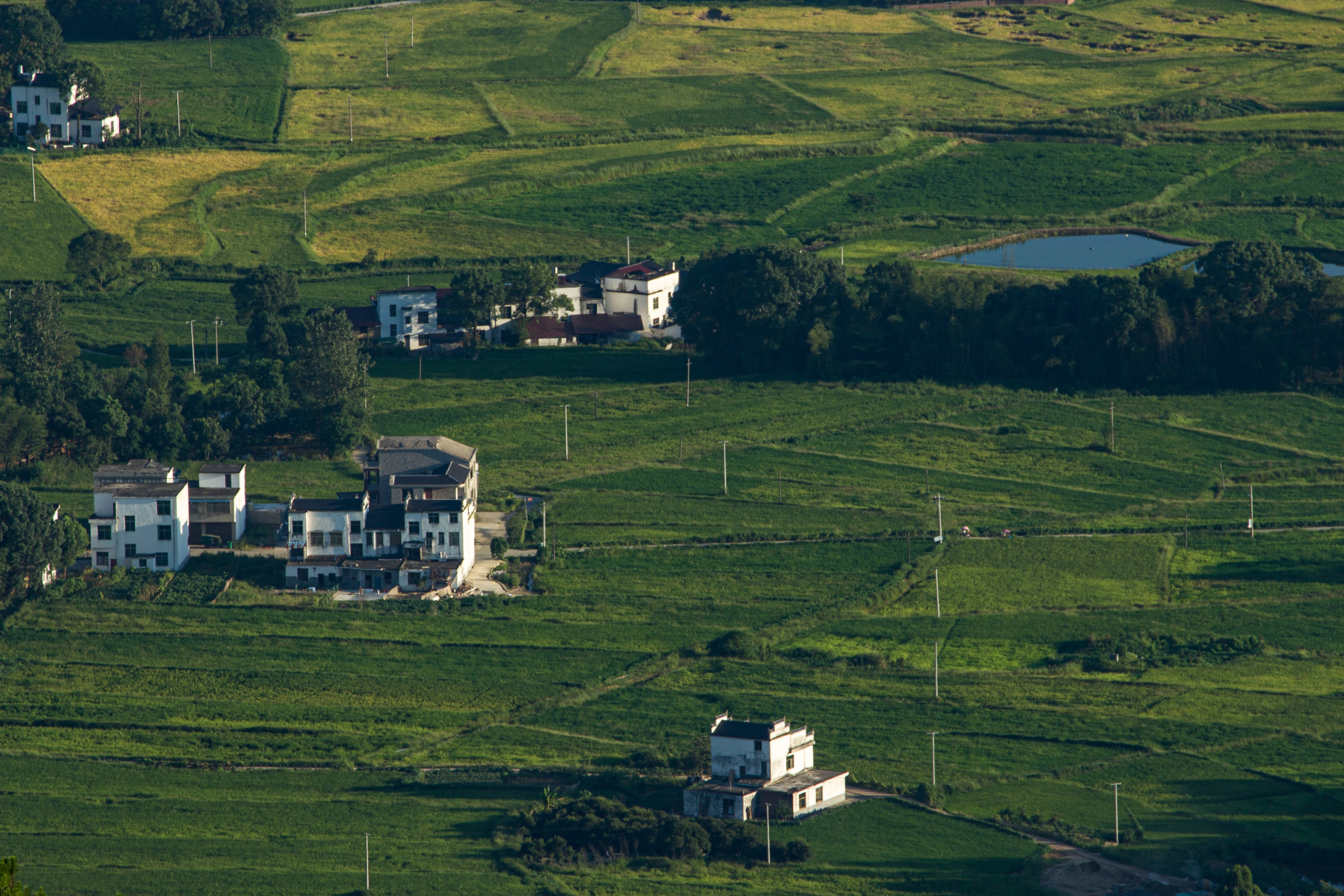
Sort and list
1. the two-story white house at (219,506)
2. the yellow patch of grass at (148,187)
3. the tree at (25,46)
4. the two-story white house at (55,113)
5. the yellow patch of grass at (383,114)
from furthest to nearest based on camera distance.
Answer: the yellow patch of grass at (383,114), the tree at (25,46), the two-story white house at (55,113), the yellow patch of grass at (148,187), the two-story white house at (219,506)

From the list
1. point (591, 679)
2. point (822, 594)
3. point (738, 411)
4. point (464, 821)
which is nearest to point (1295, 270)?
point (738, 411)

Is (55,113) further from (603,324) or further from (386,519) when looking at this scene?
(386,519)

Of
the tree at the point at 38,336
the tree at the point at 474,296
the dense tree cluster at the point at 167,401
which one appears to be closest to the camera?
the dense tree cluster at the point at 167,401

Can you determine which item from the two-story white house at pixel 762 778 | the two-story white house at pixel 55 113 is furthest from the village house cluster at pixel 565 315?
the two-story white house at pixel 762 778

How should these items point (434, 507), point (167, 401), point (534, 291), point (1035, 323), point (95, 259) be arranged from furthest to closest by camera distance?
Result: point (95, 259)
point (534, 291)
point (1035, 323)
point (167, 401)
point (434, 507)

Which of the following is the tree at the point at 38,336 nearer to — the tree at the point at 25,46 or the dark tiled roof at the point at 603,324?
the dark tiled roof at the point at 603,324

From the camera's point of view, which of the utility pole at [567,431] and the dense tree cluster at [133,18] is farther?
the dense tree cluster at [133,18]

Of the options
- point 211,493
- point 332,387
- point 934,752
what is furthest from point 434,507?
point 934,752
